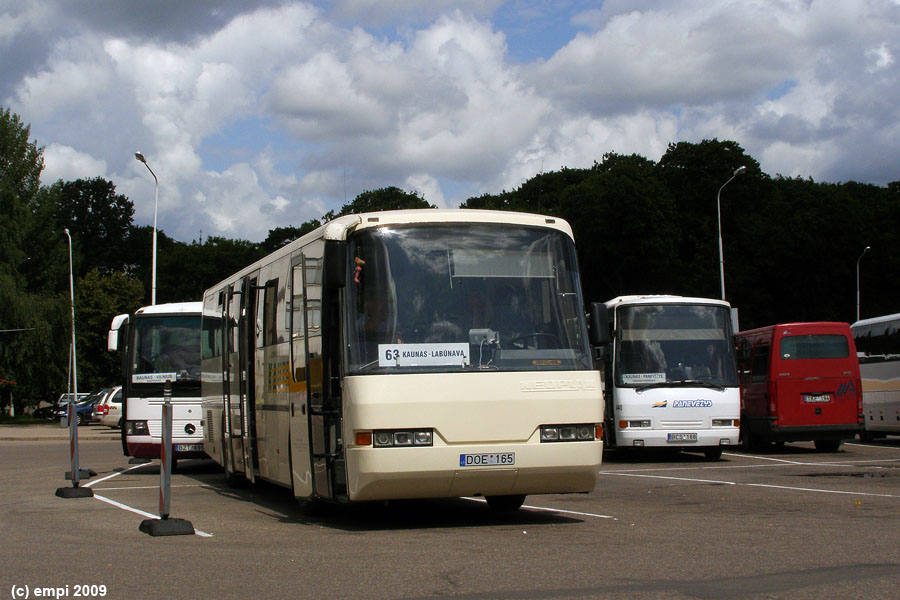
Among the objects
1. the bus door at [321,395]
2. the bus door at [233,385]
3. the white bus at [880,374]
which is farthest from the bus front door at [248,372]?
the white bus at [880,374]

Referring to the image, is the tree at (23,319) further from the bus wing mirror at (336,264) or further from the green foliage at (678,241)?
the bus wing mirror at (336,264)

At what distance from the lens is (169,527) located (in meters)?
11.0

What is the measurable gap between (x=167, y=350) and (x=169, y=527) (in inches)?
422

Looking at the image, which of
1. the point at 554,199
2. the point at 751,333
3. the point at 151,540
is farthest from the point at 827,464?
the point at 554,199

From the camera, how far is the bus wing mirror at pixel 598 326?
1211 cm

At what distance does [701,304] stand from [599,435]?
12073mm

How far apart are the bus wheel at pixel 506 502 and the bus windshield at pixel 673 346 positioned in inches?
380

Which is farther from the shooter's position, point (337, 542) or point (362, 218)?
point (362, 218)

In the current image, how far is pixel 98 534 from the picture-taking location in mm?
11219

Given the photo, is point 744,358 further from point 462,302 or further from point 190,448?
point 462,302

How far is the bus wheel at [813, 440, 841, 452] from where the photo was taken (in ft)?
88.0

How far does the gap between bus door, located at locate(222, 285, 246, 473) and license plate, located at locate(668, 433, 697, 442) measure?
875cm

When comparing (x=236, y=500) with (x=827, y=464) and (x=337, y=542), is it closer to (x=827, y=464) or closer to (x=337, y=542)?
(x=337, y=542)

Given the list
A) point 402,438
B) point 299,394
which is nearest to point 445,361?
point 402,438
